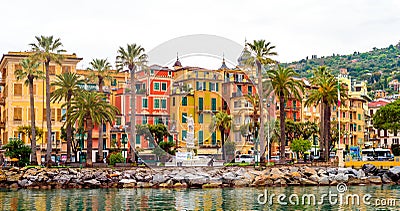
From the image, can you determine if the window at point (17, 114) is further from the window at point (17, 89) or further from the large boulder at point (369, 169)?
the large boulder at point (369, 169)

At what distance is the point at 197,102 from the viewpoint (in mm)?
83938

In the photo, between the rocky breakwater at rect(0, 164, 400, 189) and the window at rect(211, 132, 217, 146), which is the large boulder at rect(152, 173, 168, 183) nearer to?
the rocky breakwater at rect(0, 164, 400, 189)

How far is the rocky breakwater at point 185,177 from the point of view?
182 feet

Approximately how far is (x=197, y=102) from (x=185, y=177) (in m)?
28.9

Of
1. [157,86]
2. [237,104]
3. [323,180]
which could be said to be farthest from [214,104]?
[323,180]

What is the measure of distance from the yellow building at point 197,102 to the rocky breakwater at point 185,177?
20851 mm

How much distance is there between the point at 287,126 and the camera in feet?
283

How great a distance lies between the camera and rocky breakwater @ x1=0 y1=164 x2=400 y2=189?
5556 cm

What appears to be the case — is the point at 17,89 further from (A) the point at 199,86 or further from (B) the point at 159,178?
(B) the point at 159,178

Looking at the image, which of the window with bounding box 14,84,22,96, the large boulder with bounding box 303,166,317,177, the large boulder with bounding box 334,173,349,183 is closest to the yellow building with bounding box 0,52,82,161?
the window with bounding box 14,84,22,96

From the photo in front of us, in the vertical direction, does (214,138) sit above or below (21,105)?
below

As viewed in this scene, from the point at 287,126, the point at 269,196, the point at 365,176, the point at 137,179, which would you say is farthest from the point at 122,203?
the point at 287,126

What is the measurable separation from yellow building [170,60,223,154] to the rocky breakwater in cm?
2085

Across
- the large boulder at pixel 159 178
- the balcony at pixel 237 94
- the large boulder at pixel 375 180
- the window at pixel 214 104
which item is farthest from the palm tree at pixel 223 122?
the large boulder at pixel 375 180
